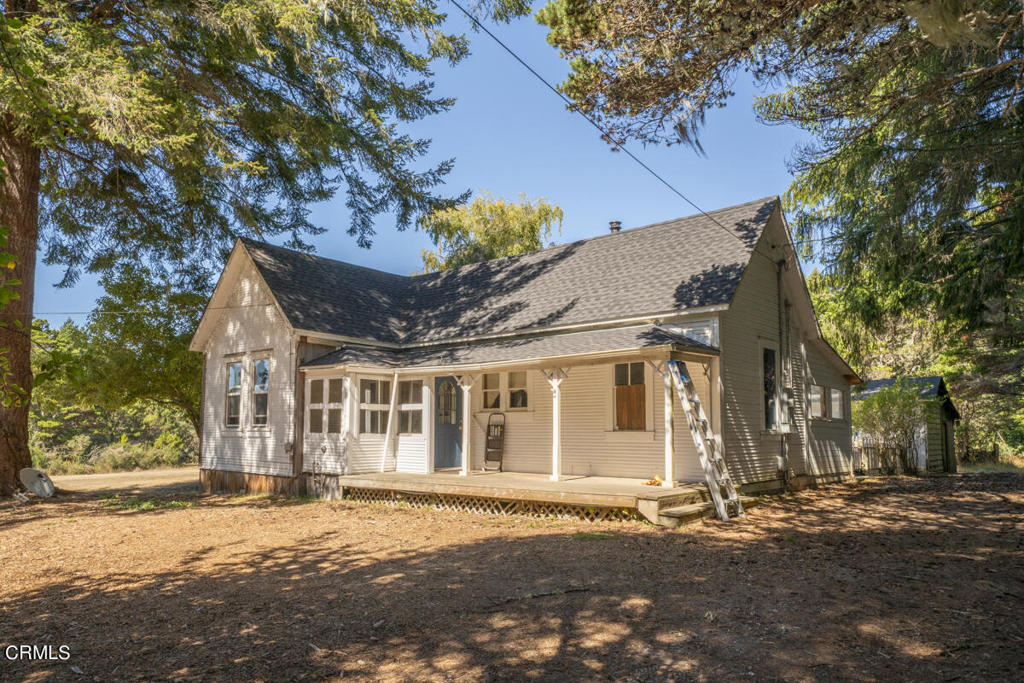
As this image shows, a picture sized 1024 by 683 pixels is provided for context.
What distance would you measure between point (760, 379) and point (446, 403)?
7.07 metres

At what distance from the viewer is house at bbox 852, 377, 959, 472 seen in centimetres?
1947

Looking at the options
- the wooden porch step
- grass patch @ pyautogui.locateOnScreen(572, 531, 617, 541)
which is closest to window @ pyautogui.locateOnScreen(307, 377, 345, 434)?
grass patch @ pyautogui.locateOnScreen(572, 531, 617, 541)

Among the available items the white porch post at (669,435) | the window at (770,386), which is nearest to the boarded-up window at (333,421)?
the white porch post at (669,435)

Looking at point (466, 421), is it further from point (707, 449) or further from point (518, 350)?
point (707, 449)

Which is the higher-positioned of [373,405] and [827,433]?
[373,405]

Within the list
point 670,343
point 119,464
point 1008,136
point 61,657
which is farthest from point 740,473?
point 119,464

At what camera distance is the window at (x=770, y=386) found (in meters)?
13.6

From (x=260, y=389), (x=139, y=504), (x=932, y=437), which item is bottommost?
(x=139, y=504)

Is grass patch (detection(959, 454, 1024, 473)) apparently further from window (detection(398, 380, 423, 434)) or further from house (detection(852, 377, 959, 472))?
window (detection(398, 380, 423, 434))

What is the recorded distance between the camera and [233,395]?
16641 mm

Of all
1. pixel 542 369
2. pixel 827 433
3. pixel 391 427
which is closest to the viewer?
pixel 542 369

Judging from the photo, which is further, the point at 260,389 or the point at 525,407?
the point at 260,389

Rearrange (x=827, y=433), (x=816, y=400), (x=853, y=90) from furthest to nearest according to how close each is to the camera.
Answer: (x=827, y=433), (x=816, y=400), (x=853, y=90)

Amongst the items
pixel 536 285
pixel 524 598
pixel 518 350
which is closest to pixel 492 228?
pixel 536 285
